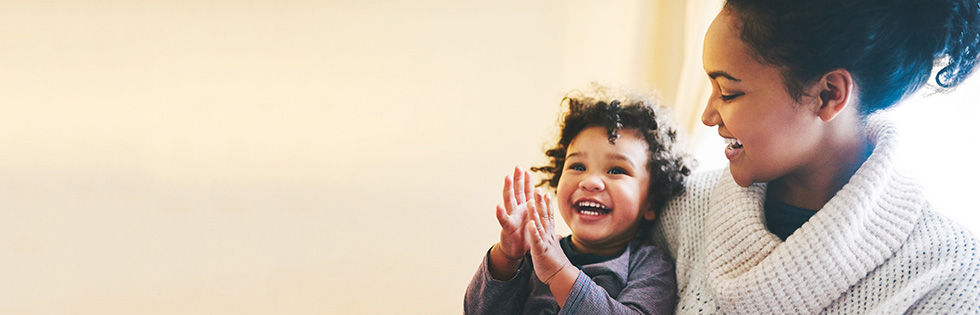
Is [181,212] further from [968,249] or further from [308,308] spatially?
[968,249]

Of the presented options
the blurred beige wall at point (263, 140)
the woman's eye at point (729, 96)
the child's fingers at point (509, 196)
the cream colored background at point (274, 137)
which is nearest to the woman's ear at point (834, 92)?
the woman's eye at point (729, 96)

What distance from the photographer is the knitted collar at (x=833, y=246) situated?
3.46ft

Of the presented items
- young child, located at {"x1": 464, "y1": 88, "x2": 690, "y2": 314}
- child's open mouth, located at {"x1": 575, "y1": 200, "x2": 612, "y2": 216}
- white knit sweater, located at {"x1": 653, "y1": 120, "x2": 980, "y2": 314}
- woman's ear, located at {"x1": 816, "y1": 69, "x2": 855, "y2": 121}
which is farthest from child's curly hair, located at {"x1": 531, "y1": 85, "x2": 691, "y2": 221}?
woman's ear, located at {"x1": 816, "y1": 69, "x2": 855, "y2": 121}

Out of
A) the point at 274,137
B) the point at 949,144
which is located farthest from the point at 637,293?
the point at 274,137

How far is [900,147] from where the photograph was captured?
3.62ft

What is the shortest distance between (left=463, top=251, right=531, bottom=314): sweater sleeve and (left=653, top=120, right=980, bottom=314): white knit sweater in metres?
0.30

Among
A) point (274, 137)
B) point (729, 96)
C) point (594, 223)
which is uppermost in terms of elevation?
point (729, 96)

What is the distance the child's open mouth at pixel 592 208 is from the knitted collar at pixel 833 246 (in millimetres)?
259

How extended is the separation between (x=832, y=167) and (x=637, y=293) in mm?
344

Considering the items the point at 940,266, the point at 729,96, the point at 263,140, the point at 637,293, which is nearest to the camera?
the point at 940,266

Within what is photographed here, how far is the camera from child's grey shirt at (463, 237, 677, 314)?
4.02 ft

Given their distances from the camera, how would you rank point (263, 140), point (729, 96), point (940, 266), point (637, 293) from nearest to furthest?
point (940, 266) → point (729, 96) → point (637, 293) → point (263, 140)

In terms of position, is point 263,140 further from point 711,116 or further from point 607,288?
point 711,116

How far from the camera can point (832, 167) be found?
1.16 metres
